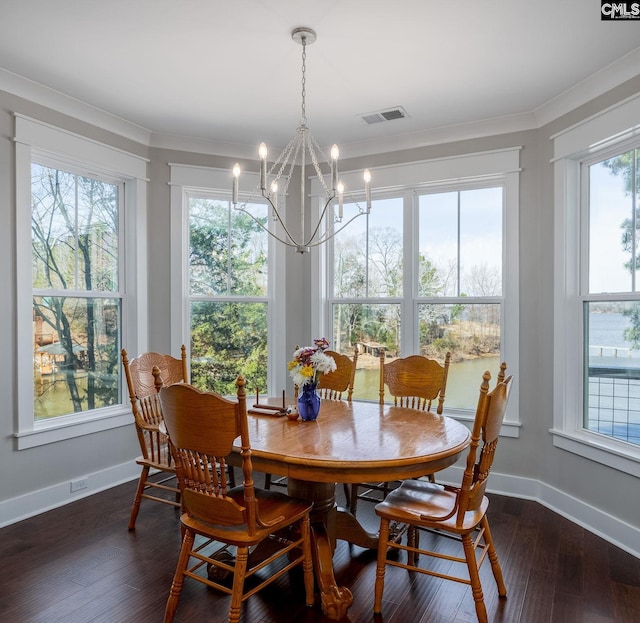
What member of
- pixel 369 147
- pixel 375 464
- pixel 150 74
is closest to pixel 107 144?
pixel 150 74

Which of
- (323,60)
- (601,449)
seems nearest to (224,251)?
(323,60)

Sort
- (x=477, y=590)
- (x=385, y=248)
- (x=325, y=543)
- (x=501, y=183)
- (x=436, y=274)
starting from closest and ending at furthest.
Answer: (x=477, y=590) < (x=325, y=543) < (x=501, y=183) < (x=436, y=274) < (x=385, y=248)

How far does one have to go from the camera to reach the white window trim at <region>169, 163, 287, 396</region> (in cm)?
409

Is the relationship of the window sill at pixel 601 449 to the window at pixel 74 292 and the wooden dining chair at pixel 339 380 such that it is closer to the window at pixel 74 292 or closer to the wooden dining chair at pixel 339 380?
the wooden dining chair at pixel 339 380

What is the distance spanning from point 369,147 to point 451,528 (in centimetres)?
314


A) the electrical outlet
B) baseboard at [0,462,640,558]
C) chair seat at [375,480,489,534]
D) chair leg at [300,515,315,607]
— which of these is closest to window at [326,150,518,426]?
baseboard at [0,462,640,558]

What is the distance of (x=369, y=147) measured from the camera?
4.13m

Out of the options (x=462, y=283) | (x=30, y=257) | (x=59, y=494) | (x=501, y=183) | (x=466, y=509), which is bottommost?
(x=59, y=494)

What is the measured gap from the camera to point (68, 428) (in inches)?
133

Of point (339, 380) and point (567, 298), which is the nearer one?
point (567, 298)

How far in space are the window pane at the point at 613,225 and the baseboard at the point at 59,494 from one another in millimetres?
3690

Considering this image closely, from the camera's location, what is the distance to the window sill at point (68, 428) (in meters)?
3.13

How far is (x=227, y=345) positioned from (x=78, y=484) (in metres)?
1.55

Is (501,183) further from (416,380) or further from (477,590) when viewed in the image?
(477,590)
